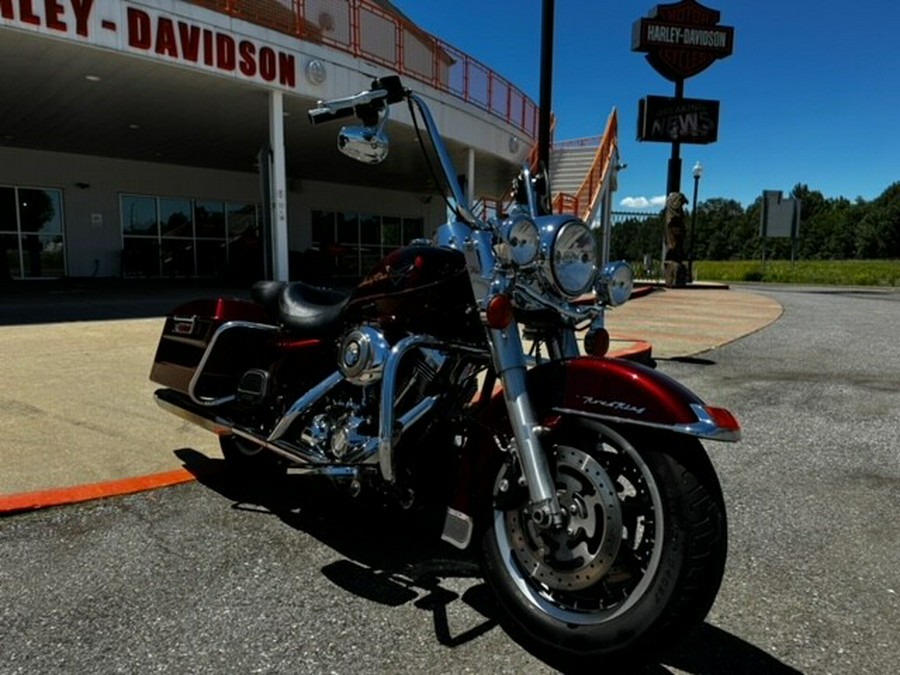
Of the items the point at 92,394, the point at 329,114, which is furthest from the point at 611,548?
the point at 92,394

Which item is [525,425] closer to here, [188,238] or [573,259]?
[573,259]

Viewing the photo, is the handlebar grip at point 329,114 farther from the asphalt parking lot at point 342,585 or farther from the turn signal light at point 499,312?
the asphalt parking lot at point 342,585

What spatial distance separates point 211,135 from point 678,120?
51.9 feet

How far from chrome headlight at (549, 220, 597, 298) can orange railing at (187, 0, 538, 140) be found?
11.7 m

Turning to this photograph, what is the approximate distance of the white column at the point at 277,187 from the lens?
42.4 feet

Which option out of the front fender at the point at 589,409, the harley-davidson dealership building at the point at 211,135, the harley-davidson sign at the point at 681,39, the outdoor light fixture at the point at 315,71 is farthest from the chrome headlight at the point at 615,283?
the harley-davidson sign at the point at 681,39

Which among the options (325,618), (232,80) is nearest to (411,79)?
(232,80)

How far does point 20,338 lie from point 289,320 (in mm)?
6214

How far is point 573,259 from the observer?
Result: 2295 millimetres

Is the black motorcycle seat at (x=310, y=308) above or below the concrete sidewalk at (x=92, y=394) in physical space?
above

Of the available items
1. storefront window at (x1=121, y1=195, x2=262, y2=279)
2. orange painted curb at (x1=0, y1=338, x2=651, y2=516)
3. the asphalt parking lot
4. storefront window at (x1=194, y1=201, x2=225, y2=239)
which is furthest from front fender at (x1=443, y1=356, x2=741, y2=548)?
storefront window at (x1=194, y1=201, x2=225, y2=239)

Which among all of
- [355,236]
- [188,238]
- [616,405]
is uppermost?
[355,236]

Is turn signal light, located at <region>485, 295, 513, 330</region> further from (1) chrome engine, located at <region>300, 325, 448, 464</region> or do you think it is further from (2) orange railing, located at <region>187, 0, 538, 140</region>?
(2) orange railing, located at <region>187, 0, 538, 140</region>

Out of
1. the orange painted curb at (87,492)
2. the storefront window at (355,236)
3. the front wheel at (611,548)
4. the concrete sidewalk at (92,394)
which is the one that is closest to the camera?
the front wheel at (611,548)
